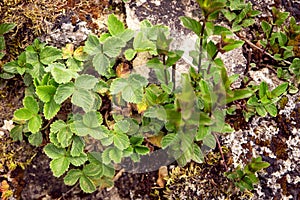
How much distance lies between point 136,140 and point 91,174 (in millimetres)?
294

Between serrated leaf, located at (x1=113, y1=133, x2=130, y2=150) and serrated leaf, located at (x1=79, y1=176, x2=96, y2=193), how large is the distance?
0.87 feet

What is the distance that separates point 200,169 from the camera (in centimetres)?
227

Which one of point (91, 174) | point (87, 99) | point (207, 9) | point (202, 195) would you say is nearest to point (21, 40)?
point (87, 99)

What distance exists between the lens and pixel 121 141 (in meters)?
2.05

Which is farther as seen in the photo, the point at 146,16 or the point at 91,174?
the point at 146,16

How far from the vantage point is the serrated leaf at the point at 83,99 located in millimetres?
2059

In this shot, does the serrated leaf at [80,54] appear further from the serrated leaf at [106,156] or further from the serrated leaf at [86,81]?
the serrated leaf at [106,156]

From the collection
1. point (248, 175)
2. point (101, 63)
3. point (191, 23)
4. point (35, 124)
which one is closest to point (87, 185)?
point (35, 124)

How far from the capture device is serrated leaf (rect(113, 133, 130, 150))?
2039mm

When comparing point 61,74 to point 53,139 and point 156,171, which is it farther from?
point 156,171

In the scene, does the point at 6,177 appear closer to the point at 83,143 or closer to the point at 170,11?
the point at 83,143

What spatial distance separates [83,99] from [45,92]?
20cm

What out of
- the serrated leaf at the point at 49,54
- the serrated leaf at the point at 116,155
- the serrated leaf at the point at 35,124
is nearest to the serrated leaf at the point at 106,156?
the serrated leaf at the point at 116,155

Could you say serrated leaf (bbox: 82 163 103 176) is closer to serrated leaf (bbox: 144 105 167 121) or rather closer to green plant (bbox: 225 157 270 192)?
serrated leaf (bbox: 144 105 167 121)
